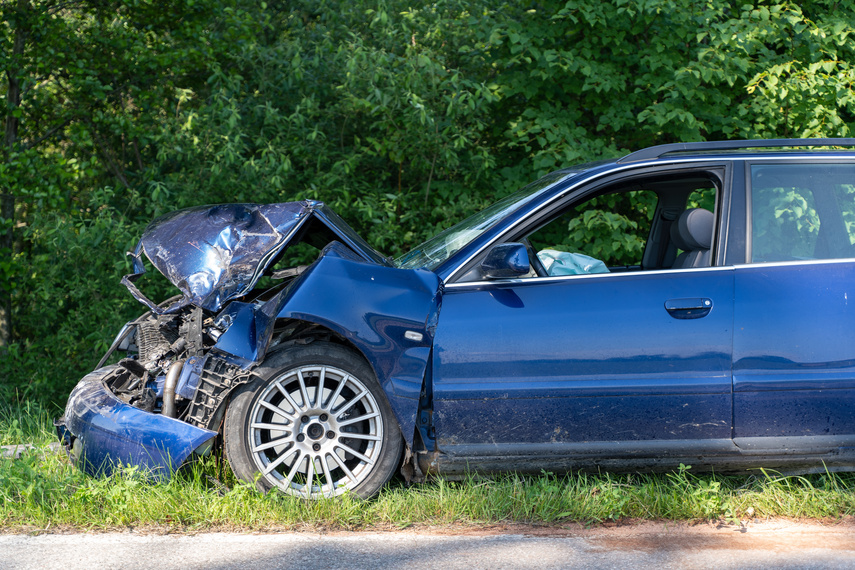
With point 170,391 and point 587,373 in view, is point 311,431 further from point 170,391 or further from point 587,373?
point 587,373

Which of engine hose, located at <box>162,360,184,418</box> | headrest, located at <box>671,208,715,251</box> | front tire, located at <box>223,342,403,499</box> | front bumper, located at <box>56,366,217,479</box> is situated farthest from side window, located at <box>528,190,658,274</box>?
front bumper, located at <box>56,366,217,479</box>

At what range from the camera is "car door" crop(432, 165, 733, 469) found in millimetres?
3510

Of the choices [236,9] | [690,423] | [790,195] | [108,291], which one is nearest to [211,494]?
[690,423]

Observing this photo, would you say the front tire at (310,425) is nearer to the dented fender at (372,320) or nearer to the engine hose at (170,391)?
the dented fender at (372,320)

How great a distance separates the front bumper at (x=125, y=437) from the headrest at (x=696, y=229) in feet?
8.38

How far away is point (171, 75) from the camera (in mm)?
8234

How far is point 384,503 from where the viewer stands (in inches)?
141

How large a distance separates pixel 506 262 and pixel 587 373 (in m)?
0.64

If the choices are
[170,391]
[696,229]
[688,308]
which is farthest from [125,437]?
[696,229]

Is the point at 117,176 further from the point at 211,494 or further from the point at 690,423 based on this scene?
the point at 690,423

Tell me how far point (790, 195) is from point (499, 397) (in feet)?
6.12

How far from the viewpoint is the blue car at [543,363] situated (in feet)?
11.5

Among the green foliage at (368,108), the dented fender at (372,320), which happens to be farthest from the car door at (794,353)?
the green foliage at (368,108)

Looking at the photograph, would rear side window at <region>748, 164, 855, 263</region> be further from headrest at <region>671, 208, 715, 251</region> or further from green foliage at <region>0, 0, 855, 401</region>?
green foliage at <region>0, 0, 855, 401</region>
